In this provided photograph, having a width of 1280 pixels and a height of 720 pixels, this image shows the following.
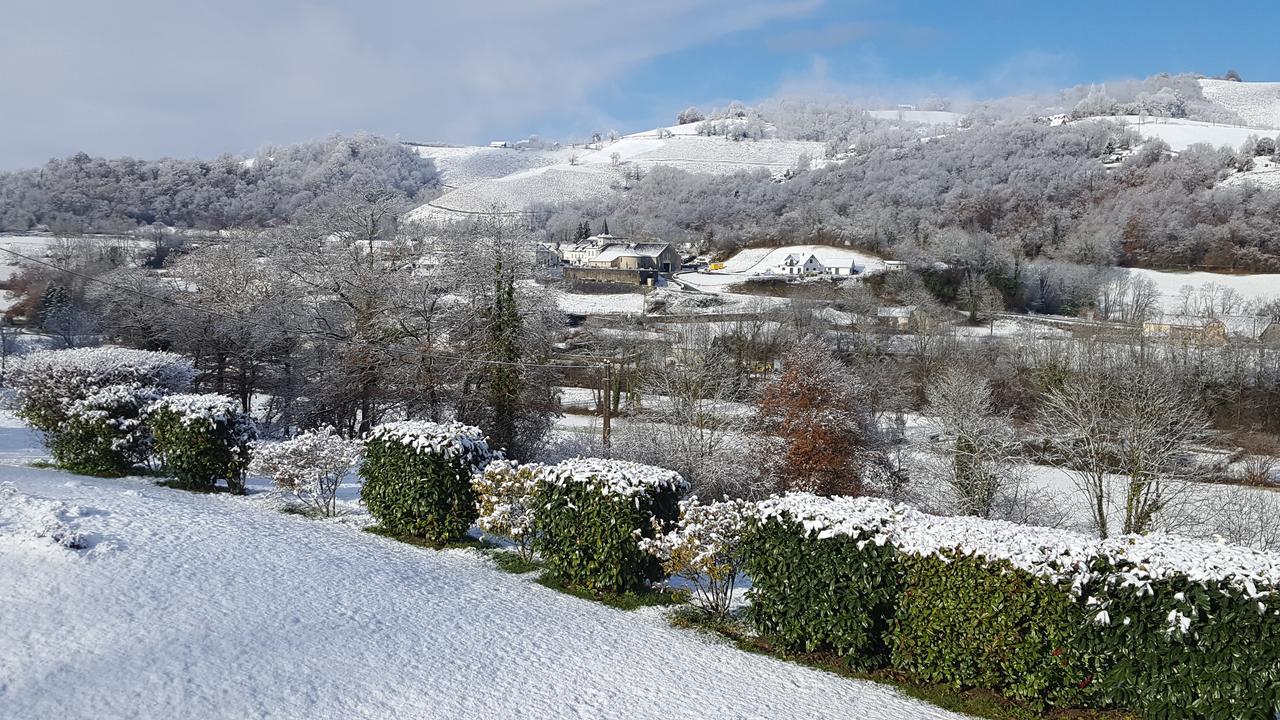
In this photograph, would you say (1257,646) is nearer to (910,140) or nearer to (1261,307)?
(1261,307)

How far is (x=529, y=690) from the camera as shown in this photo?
4918mm

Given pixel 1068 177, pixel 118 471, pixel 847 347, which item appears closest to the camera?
pixel 118 471

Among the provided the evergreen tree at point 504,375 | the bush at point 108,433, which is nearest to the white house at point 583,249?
the evergreen tree at point 504,375

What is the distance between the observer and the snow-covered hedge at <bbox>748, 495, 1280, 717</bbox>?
4.43 m

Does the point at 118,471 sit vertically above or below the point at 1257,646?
below

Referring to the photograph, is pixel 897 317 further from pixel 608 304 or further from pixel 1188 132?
pixel 1188 132

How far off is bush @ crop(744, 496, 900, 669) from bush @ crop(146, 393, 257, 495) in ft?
26.5

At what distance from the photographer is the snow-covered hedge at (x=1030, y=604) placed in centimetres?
443

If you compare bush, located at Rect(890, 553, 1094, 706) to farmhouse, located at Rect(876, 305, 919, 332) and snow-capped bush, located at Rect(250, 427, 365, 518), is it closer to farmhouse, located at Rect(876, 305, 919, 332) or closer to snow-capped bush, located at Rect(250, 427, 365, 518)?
snow-capped bush, located at Rect(250, 427, 365, 518)

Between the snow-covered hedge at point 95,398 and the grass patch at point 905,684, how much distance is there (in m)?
9.36

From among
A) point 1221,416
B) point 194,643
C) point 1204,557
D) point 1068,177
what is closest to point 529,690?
point 194,643

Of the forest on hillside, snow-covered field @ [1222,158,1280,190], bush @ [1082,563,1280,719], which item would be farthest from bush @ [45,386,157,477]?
snow-covered field @ [1222,158,1280,190]

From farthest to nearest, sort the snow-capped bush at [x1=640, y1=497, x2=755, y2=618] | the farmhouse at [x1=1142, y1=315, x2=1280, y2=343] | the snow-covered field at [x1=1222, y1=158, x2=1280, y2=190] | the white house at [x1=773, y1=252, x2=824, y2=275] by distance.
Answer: the snow-covered field at [x1=1222, y1=158, x2=1280, y2=190] < the white house at [x1=773, y1=252, x2=824, y2=275] < the farmhouse at [x1=1142, y1=315, x2=1280, y2=343] < the snow-capped bush at [x1=640, y1=497, x2=755, y2=618]

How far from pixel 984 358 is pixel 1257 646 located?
42.4 m
